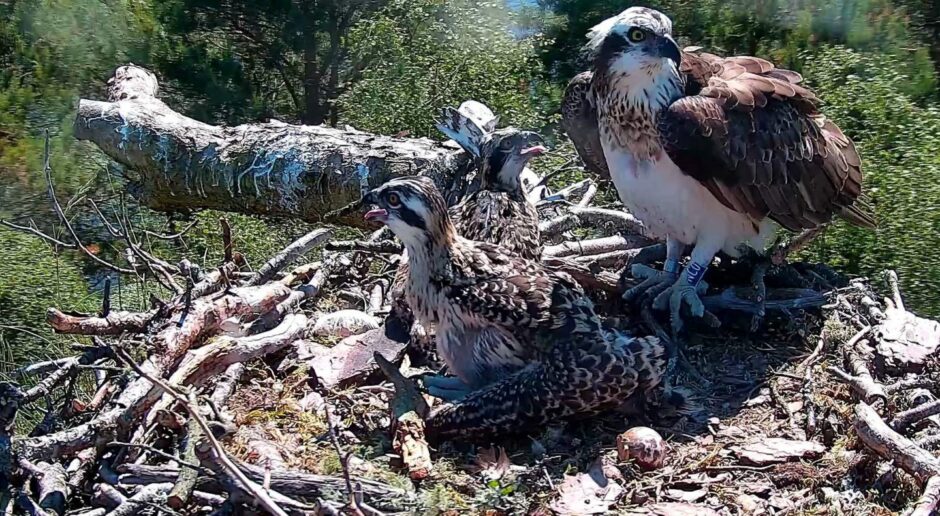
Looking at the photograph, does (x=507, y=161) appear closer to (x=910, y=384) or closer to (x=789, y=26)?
(x=910, y=384)

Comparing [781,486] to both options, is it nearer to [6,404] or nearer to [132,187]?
[6,404]

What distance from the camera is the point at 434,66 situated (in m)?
10.3

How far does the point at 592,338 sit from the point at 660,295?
0.98 m

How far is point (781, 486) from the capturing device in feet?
11.8

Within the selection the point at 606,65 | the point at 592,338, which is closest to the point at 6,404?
the point at 592,338

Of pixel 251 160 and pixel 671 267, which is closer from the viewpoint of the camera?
pixel 671 267

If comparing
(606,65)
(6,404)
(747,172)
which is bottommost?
(6,404)

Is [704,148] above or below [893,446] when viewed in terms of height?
above

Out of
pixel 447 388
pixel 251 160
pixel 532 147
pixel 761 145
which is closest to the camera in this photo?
pixel 447 388

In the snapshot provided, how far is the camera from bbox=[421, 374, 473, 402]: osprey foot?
13.2 feet

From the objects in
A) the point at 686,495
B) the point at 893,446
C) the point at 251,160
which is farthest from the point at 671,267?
the point at 251,160

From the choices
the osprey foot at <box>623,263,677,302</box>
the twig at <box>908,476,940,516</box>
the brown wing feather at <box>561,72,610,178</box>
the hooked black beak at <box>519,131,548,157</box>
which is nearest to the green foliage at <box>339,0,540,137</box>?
the brown wing feather at <box>561,72,610,178</box>

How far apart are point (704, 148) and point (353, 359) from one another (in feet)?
5.67

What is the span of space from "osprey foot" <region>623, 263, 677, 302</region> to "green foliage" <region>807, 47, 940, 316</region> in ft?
5.09
